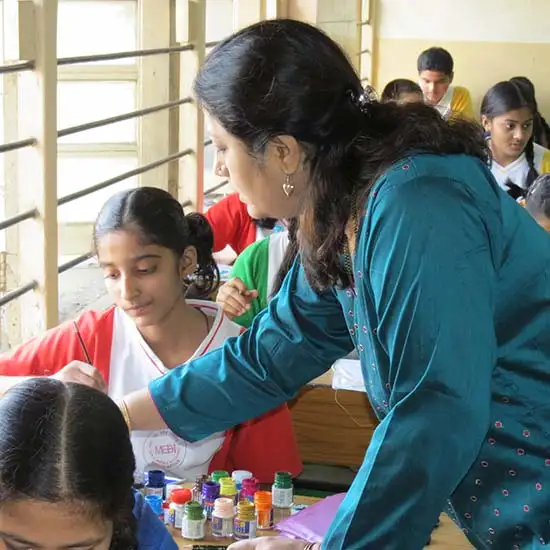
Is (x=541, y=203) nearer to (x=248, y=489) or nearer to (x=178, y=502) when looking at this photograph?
(x=248, y=489)

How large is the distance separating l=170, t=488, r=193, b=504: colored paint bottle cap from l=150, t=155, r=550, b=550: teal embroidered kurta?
2.10 ft

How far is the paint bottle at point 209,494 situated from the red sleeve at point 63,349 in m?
0.47

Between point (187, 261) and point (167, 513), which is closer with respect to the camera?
point (167, 513)

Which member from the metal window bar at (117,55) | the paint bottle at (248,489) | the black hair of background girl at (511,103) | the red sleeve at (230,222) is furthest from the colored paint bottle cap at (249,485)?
the black hair of background girl at (511,103)

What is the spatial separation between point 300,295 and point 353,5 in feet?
21.2

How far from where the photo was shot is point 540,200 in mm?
3340

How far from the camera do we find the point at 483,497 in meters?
1.36

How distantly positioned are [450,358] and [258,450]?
1.26 meters

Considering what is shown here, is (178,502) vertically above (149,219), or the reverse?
(149,219)

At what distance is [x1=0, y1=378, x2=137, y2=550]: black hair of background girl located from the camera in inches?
53.3

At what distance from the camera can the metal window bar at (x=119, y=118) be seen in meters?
2.89

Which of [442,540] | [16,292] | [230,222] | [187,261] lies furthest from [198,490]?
[230,222]

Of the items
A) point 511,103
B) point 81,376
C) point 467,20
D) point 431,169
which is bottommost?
point 81,376

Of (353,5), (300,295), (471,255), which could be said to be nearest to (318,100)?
(471,255)
